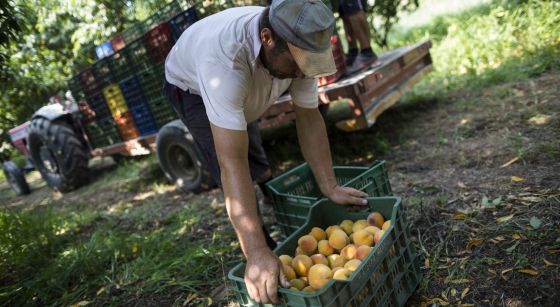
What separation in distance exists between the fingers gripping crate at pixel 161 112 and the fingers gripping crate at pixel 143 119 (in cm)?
9

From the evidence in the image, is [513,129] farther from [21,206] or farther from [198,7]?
[21,206]

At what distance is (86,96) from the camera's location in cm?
606

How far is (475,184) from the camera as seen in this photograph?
3.11 m

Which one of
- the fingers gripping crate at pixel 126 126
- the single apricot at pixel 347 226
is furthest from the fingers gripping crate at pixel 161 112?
the single apricot at pixel 347 226

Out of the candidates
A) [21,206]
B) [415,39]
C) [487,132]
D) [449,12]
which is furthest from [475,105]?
[21,206]

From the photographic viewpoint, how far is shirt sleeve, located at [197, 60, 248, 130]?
6.23 feet

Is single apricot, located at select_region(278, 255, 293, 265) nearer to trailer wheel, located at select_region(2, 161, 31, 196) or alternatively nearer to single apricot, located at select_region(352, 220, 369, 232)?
single apricot, located at select_region(352, 220, 369, 232)

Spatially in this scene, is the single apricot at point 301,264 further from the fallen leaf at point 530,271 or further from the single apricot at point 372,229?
the fallen leaf at point 530,271

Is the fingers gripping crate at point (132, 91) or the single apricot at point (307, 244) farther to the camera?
the fingers gripping crate at point (132, 91)

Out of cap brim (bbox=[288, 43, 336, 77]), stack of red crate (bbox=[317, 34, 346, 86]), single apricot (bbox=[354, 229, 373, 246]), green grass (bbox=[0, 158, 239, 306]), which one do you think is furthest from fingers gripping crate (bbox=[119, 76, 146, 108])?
single apricot (bbox=[354, 229, 373, 246])

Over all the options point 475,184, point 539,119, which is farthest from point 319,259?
point 539,119

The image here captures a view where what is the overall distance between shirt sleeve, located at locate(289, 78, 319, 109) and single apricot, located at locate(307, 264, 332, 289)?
1021 millimetres

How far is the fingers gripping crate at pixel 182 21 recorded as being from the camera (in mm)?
4270

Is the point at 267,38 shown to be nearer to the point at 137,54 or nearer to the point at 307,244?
the point at 307,244
